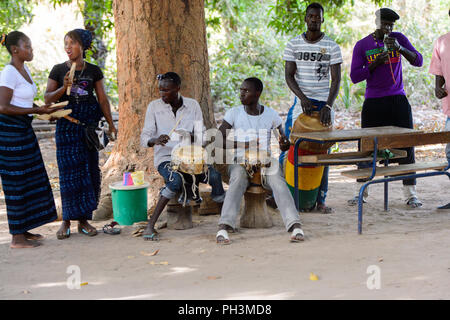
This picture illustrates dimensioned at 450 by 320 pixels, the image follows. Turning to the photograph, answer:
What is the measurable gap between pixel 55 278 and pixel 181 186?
1.40 metres

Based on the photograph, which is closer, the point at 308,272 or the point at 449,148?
the point at 308,272

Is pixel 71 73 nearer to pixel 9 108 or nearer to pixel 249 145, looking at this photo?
pixel 9 108

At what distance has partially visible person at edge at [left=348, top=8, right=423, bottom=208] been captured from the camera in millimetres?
5598

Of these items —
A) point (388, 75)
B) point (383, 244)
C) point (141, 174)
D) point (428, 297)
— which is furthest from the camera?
point (388, 75)

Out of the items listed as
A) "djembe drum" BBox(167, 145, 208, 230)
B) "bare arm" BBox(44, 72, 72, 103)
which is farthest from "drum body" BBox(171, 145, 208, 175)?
"bare arm" BBox(44, 72, 72, 103)

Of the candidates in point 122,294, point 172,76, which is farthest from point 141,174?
point 122,294

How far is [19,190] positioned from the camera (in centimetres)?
466

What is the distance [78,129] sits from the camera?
486 cm

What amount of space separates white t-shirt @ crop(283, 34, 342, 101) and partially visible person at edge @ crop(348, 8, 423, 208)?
0.42 meters

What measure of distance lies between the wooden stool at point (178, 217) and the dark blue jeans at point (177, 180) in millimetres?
189

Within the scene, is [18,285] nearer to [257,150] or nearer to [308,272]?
[308,272]

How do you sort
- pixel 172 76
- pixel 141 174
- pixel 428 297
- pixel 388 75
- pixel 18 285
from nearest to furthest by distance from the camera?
pixel 428 297, pixel 18 285, pixel 172 76, pixel 141 174, pixel 388 75

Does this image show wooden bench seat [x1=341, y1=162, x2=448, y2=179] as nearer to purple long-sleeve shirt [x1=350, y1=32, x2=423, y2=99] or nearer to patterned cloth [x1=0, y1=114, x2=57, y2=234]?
purple long-sleeve shirt [x1=350, y1=32, x2=423, y2=99]

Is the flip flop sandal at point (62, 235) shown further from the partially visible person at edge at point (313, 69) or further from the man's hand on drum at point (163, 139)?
the partially visible person at edge at point (313, 69)
